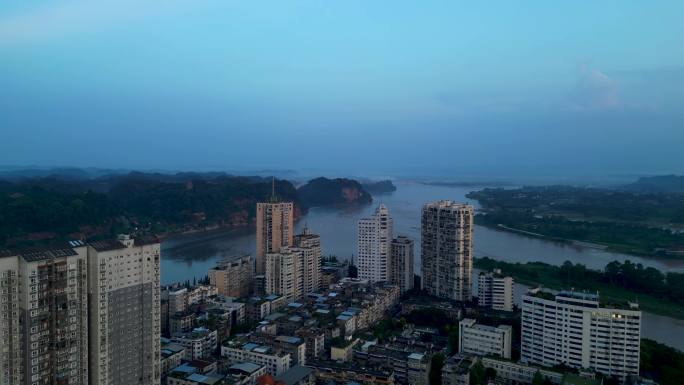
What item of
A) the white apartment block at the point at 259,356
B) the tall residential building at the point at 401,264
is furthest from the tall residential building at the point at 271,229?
the white apartment block at the point at 259,356

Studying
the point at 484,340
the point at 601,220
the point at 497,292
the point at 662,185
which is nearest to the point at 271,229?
the point at 497,292

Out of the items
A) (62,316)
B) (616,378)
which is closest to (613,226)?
(616,378)

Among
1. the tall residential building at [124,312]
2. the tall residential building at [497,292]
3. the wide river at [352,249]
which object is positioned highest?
the tall residential building at [124,312]

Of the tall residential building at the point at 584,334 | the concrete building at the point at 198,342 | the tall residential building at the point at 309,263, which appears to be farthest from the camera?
the tall residential building at the point at 309,263

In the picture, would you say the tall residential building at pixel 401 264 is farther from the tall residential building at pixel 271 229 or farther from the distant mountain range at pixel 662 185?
the distant mountain range at pixel 662 185

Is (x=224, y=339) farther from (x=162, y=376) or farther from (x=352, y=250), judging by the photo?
(x=352, y=250)

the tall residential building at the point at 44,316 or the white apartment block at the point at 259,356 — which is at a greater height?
the tall residential building at the point at 44,316
